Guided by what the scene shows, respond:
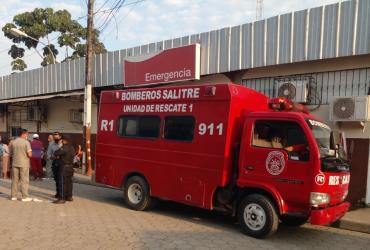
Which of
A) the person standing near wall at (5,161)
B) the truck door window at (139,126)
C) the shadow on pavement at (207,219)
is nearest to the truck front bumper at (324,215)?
the shadow on pavement at (207,219)

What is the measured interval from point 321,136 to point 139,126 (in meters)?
3.86

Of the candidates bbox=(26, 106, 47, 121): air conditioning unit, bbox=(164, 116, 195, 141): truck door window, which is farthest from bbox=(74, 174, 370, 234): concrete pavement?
bbox=(26, 106, 47, 121): air conditioning unit

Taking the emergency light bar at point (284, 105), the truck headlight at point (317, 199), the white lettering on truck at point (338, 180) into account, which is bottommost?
the truck headlight at point (317, 199)

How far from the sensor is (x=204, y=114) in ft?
26.0

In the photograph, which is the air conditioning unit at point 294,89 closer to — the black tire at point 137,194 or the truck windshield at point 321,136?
the truck windshield at point 321,136

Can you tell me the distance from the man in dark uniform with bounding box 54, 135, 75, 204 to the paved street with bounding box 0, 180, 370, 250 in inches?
16.5

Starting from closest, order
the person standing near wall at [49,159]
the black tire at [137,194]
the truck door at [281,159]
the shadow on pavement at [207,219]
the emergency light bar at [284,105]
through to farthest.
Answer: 1. the truck door at [281,159]
2. the shadow on pavement at [207,219]
3. the emergency light bar at [284,105]
4. the black tire at [137,194]
5. the person standing near wall at [49,159]

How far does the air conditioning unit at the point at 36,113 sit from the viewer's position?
2181cm

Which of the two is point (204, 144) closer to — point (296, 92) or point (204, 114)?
point (204, 114)

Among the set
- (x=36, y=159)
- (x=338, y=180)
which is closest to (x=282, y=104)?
(x=338, y=180)

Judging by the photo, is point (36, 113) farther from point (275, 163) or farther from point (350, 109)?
point (275, 163)

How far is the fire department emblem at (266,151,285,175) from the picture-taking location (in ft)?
22.6

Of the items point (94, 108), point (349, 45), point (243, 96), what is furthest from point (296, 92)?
point (94, 108)

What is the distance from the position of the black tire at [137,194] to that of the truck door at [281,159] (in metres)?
2.53
